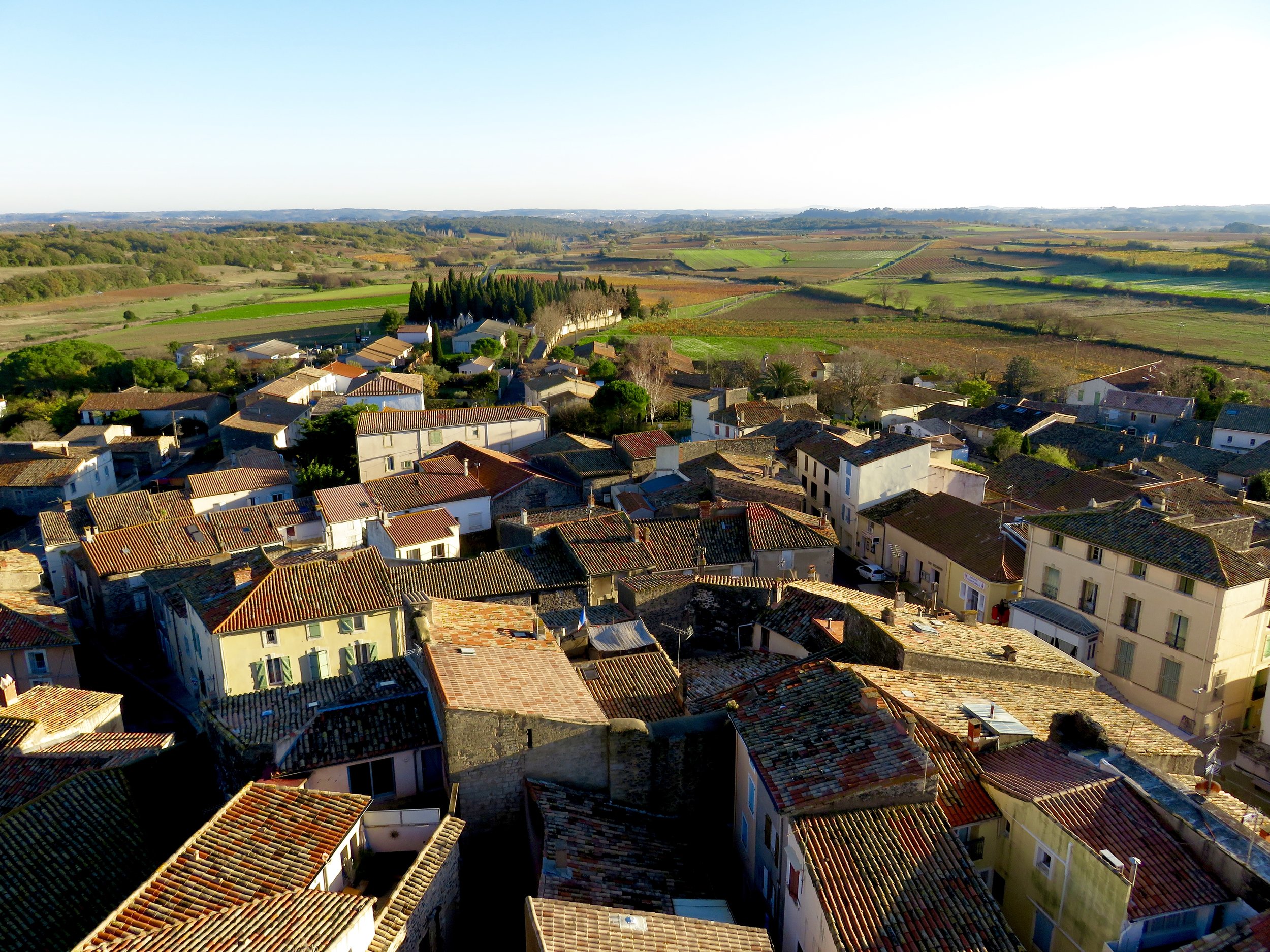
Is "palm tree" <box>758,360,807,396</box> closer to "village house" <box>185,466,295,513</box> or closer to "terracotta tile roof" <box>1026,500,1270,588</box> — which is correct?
"village house" <box>185,466,295,513</box>

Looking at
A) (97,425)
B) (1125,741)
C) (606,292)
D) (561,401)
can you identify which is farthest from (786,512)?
(606,292)

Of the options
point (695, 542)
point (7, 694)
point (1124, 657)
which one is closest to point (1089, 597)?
point (1124, 657)

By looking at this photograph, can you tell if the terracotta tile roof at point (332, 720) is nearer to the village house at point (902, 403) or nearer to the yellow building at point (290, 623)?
the yellow building at point (290, 623)

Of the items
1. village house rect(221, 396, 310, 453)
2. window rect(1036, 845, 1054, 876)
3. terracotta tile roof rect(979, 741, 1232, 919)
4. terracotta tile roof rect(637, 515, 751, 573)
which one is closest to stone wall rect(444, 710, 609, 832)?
terracotta tile roof rect(979, 741, 1232, 919)

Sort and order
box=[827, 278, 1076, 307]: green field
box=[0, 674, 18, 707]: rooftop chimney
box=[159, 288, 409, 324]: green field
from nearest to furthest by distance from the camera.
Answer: box=[0, 674, 18, 707]: rooftop chimney → box=[159, 288, 409, 324]: green field → box=[827, 278, 1076, 307]: green field

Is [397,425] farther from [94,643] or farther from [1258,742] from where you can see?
[1258,742]

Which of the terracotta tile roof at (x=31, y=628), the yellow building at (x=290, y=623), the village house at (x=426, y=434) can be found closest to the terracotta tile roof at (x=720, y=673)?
the yellow building at (x=290, y=623)

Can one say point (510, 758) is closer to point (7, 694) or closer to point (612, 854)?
point (612, 854)
